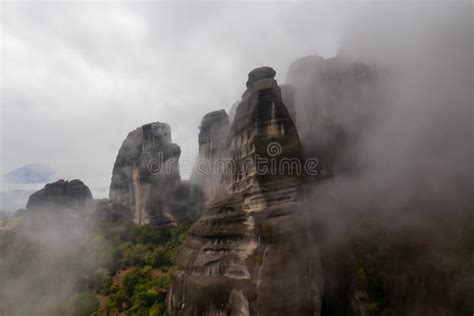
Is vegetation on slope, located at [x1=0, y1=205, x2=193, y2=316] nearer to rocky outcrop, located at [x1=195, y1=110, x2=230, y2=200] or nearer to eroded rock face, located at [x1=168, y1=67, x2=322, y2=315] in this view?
eroded rock face, located at [x1=168, y1=67, x2=322, y2=315]

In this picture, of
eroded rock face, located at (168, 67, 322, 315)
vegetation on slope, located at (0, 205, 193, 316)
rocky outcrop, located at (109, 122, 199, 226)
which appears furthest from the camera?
rocky outcrop, located at (109, 122, 199, 226)

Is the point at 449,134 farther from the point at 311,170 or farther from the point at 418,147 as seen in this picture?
the point at 311,170

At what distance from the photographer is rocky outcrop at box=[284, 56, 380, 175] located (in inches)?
858

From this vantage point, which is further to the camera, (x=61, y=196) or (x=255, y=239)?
(x=61, y=196)

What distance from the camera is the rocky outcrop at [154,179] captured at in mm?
46344

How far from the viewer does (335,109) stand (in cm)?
2356

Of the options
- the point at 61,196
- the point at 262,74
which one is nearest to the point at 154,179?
the point at 61,196

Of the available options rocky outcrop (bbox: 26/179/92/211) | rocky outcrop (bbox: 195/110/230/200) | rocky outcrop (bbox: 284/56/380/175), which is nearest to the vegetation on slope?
rocky outcrop (bbox: 26/179/92/211)

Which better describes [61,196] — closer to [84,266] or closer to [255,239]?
[84,266]

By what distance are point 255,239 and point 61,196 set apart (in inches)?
1898

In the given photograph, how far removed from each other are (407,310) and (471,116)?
1366cm

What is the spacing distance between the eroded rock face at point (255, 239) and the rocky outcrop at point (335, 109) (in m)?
6.20

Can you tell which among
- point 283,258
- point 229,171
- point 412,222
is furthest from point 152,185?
point 412,222

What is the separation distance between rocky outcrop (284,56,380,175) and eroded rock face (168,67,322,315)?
244 inches
